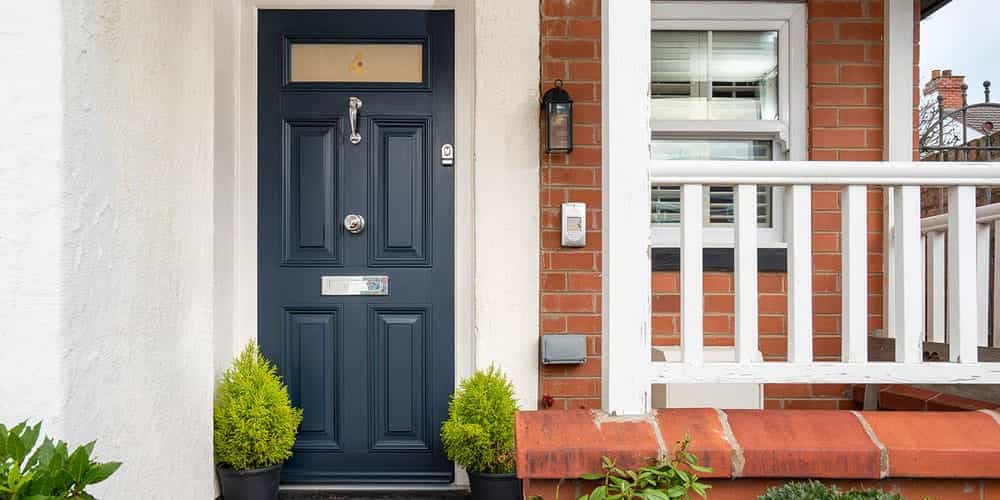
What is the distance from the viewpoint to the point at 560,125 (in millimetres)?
3191

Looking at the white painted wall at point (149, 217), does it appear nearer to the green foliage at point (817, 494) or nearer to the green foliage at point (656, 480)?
the green foliage at point (656, 480)

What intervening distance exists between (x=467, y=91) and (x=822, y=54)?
155 cm

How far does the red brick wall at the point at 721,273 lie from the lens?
3.28 metres

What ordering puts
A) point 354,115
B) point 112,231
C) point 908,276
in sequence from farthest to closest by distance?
point 354,115 → point 112,231 → point 908,276

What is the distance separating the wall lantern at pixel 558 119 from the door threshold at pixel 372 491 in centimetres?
156

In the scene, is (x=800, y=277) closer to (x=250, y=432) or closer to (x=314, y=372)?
(x=250, y=432)

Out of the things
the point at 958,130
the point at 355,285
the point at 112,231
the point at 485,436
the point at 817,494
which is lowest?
the point at 485,436

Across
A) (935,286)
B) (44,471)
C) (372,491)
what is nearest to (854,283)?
(935,286)

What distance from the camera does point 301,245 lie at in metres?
3.48

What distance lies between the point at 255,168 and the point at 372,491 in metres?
1.53

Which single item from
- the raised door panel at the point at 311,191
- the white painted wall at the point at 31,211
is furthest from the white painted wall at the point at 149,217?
the raised door panel at the point at 311,191

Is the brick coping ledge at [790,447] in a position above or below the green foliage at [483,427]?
above

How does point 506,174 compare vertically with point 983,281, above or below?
above

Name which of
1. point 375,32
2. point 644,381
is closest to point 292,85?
point 375,32
